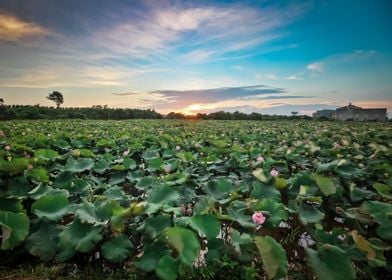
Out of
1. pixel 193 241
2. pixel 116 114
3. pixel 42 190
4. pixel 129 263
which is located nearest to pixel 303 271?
pixel 193 241

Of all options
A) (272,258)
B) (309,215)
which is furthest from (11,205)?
(309,215)

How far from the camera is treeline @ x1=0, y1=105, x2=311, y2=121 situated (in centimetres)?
2744

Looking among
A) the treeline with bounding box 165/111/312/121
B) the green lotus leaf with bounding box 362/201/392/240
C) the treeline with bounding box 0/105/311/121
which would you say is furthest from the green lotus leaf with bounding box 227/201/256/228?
the treeline with bounding box 165/111/312/121

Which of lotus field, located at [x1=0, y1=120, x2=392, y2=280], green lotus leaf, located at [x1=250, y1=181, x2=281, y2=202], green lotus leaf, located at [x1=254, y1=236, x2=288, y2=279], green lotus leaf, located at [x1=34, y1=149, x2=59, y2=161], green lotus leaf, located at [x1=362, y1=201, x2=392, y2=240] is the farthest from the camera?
green lotus leaf, located at [x1=34, y1=149, x2=59, y2=161]

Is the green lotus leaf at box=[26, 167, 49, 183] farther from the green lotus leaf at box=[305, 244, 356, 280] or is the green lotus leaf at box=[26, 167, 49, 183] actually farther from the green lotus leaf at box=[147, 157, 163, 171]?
the green lotus leaf at box=[305, 244, 356, 280]

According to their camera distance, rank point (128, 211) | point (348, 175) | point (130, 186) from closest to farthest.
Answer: point (128, 211)
point (348, 175)
point (130, 186)

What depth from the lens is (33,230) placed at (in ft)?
7.63

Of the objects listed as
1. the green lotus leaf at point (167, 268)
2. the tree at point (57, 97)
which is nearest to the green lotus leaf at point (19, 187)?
the green lotus leaf at point (167, 268)

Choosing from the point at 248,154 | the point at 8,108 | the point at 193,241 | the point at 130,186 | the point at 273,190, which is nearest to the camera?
the point at 193,241

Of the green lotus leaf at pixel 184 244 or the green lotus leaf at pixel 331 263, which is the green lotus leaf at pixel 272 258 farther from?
the green lotus leaf at pixel 184 244

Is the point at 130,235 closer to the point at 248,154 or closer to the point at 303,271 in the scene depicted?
the point at 303,271

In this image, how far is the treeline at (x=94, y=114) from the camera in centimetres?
2744

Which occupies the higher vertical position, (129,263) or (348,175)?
(348,175)

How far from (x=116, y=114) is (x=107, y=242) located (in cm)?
3528
